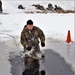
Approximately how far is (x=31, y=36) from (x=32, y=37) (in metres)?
0.05

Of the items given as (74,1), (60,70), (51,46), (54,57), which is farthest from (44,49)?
(74,1)

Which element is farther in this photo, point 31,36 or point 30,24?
point 31,36

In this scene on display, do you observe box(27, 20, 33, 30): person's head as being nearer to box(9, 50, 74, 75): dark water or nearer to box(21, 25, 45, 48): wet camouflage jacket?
box(21, 25, 45, 48): wet camouflage jacket

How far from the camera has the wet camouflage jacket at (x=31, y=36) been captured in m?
9.98

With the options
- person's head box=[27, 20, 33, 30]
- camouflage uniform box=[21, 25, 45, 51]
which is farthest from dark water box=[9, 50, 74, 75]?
person's head box=[27, 20, 33, 30]

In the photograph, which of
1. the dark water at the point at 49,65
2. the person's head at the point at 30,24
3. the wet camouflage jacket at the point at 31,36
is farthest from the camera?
the wet camouflage jacket at the point at 31,36

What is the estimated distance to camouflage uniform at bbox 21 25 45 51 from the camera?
393 inches

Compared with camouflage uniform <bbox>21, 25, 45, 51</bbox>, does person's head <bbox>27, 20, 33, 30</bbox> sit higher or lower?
higher

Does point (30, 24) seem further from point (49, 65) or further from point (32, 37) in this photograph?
point (49, 65)

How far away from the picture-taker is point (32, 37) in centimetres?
1006

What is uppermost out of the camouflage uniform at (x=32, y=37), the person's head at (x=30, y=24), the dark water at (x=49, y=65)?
the person's head at (x=30, y=24)

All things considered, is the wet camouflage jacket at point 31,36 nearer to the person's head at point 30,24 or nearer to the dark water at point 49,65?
the person's head at point 30,24

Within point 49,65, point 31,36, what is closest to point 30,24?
point 31,36

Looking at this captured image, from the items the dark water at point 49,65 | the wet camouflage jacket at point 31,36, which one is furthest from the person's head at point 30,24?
the dark water at point 49,65
